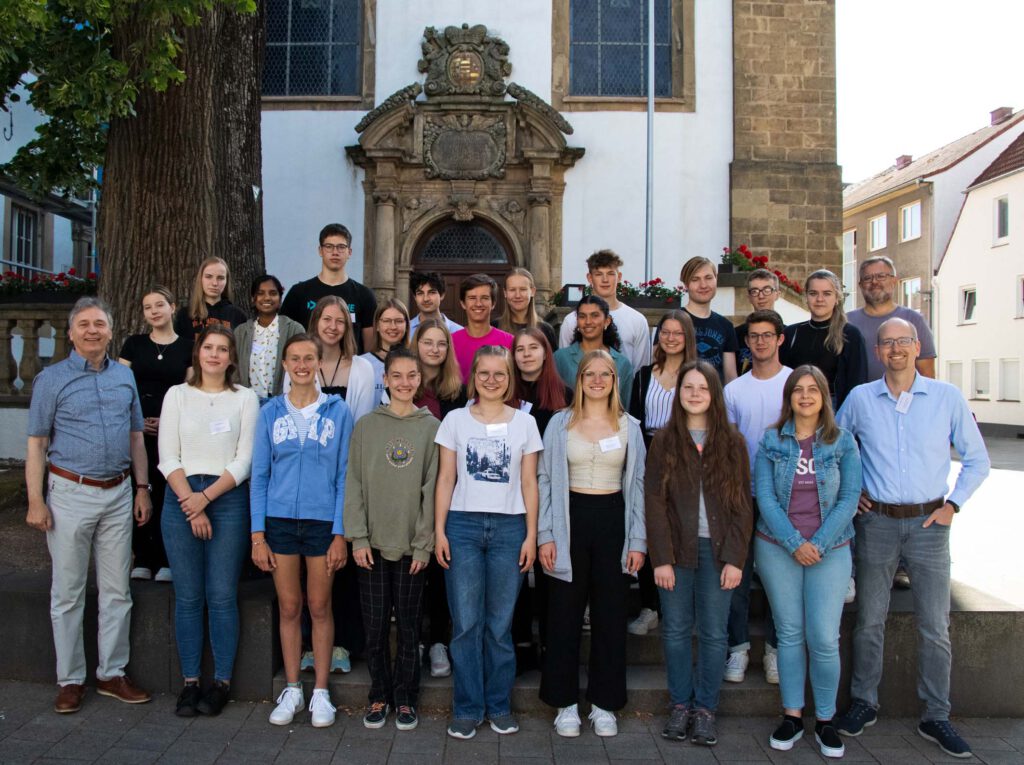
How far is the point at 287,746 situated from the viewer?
394 centimetres

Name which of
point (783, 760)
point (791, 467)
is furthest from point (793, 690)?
point (791, 467)

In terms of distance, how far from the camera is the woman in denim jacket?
3951mm

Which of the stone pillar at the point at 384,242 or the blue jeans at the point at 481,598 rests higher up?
the stone pillar at the point at 384,242

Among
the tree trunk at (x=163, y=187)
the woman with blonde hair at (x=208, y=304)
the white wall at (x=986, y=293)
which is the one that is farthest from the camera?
the white wall at (x=986, y=293)

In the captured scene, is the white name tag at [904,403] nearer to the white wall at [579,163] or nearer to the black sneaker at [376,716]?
the black sneaker at [376,716]

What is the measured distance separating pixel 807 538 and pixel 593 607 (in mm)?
1011

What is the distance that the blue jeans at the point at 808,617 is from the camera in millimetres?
3961

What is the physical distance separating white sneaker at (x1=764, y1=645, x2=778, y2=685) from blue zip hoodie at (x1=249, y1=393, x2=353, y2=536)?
7.18ft

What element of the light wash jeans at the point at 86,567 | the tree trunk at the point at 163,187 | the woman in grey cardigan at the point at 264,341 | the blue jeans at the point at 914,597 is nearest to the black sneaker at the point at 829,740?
the blue jeans at the point at 914,597

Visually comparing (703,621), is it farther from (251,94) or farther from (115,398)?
(251,94)

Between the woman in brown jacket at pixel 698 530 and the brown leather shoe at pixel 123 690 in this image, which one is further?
the brown leather shoe at pixel 123 690

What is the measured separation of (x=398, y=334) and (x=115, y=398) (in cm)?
148

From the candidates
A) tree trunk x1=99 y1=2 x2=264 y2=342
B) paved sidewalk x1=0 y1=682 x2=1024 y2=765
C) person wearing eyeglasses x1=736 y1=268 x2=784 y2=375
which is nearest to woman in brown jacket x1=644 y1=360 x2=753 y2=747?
paved sidewalk x1=0 y1=682 x2=1024 y2=765

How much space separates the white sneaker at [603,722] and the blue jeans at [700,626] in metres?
0.31
